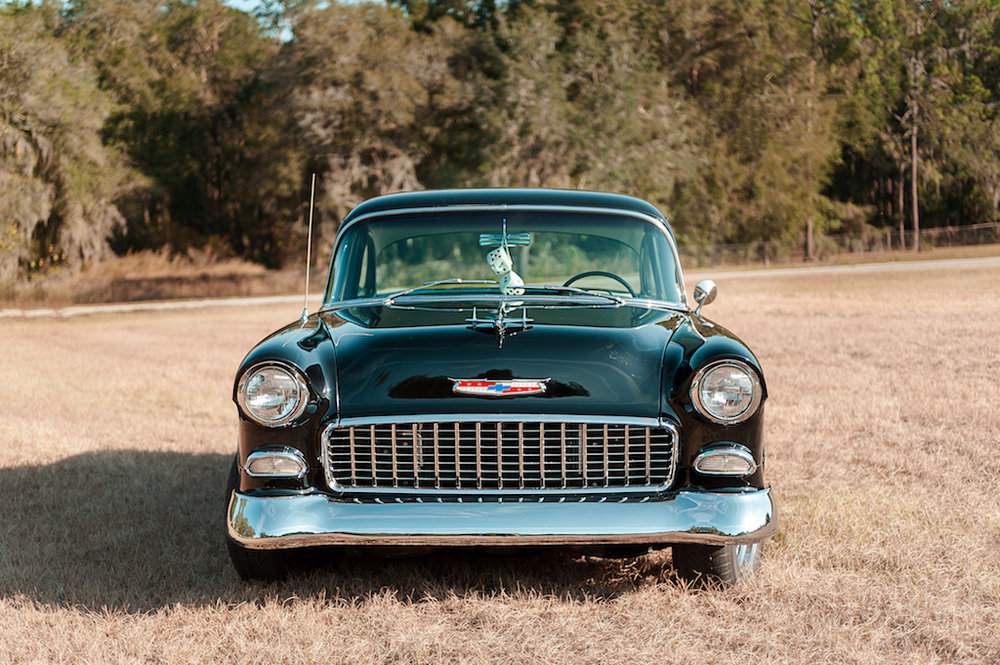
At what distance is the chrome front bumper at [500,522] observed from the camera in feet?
11.2

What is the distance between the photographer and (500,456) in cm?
356

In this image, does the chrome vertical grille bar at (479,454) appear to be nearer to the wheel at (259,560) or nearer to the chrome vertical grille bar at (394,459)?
the chrome vertical grille bar at (394,459)

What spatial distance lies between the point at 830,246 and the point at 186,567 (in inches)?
2014

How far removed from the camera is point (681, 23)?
47250mm

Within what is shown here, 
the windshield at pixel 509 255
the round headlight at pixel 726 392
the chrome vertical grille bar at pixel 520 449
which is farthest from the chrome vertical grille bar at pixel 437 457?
the windshield at pixel 509 255

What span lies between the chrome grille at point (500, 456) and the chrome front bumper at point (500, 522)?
101mm

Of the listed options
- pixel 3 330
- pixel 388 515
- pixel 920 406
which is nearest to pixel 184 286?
pixel 3 330

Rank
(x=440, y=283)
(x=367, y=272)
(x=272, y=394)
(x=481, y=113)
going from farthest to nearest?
(x=481, y=113)
(x=367, y=272)
(x=440, y=283)
(x=272, y=394)

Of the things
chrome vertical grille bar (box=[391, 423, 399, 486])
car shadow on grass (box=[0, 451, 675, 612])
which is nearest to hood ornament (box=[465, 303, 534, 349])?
chrome vertical grille bar (box=[391, 423, 399, 486])

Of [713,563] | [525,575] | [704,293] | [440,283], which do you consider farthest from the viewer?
[440,283]

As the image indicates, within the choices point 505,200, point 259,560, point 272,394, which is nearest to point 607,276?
point 505,200

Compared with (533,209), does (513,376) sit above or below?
below

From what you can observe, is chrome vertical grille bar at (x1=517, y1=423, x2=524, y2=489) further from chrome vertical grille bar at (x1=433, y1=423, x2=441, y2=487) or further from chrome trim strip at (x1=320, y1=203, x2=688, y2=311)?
chrome trim strip at (x1=320, y1=203, x2=688, y2=311)

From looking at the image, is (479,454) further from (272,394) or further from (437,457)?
(272,394)
